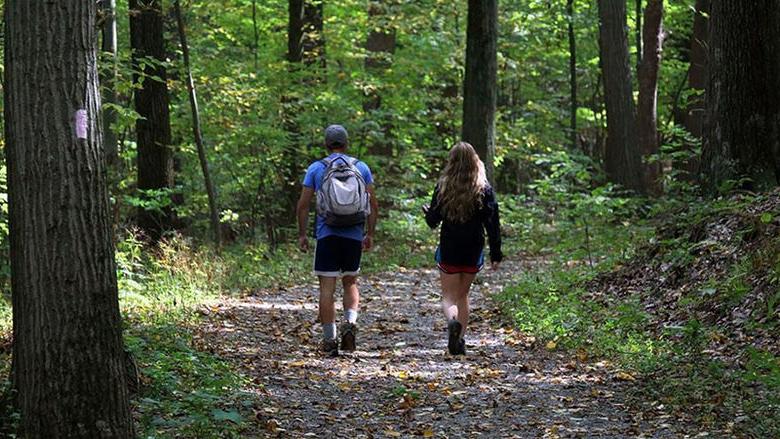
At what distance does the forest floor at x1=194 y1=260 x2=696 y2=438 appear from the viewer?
20.6 feet

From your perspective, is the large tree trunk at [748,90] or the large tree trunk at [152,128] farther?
the large tree trunk at [152,128]

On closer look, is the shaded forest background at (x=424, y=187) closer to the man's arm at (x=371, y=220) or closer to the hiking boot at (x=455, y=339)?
the hiking boot at (x=455, y=339)

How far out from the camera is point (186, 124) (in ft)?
59.5

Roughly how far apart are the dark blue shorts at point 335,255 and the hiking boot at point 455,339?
3.84ft

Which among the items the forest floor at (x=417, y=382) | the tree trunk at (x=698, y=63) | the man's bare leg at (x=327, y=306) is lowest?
the forest floor at (x=417, y=382)

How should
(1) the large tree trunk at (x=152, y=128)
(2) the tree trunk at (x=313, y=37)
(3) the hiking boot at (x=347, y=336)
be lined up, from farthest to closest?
(2) the tree trunk at (x=313, y=37), (1) the large tree trunk at (x=152, y=128), (3) the hiking boot at (x=347, y=336)

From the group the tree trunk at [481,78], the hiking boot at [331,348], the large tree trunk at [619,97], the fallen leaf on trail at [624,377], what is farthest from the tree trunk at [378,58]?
the fallen leaf on trail at [624,377]

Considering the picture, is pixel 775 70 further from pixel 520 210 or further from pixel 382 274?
pixel 520 210

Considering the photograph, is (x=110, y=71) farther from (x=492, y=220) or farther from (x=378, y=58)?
(x=378, y=58)

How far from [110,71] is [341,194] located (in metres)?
3.51

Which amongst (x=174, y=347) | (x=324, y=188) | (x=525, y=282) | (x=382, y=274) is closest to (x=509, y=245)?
(x=382, y=274)

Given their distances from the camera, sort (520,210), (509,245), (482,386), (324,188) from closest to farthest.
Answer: (482,386) → (324,188) → (509,245) → (520,210)

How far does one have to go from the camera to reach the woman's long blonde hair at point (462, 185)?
888 cm

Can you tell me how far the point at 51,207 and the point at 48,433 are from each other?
1.18 m
